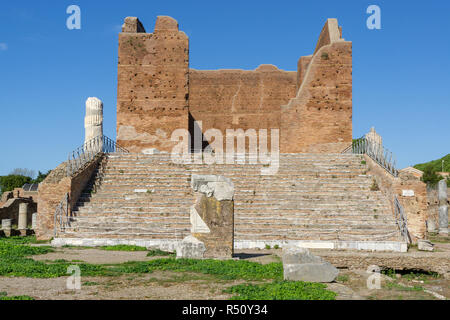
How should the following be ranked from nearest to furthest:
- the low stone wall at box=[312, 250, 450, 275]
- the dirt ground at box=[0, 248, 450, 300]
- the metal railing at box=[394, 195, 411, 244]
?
the dirt ground at box=[0, 248, 450, 300]
the low stone wall at box=[312, 250, 450, 275]
the metal railing at box=[394, 195, 411, 244]

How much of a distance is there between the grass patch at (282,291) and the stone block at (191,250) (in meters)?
2.65

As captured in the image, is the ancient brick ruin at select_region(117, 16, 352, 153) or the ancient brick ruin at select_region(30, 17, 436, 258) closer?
the ancient brick ruin at select_region(30, 17, 436, 258)

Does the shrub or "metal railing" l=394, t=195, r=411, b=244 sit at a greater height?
the shrub

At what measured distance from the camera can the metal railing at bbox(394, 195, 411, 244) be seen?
12.2 metres

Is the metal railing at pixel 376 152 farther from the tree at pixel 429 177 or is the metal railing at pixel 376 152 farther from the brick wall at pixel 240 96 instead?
the tree at pixel 429 177

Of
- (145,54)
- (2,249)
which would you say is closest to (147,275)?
(2,249)

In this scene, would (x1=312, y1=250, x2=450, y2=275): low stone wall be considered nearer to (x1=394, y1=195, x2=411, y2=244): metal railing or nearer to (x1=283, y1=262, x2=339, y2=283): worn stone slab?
(x1=394, y1=195, x2=411, y2=244): metal railing

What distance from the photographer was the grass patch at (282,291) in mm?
5301

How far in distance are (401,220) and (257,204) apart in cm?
394

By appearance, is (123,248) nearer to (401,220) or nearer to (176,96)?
(401,220)

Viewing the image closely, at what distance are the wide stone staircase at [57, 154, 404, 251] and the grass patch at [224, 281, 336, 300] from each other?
518 cm

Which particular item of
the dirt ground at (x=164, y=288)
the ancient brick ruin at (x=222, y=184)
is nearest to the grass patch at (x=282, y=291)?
the dirt ground at (x=164, y=288)

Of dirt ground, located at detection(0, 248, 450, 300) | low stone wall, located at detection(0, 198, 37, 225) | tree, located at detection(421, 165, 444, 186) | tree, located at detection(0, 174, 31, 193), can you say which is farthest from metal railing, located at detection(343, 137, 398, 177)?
tree, located at detection(0, 174, 31, 193)

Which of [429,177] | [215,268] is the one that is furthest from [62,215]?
[429,177]
